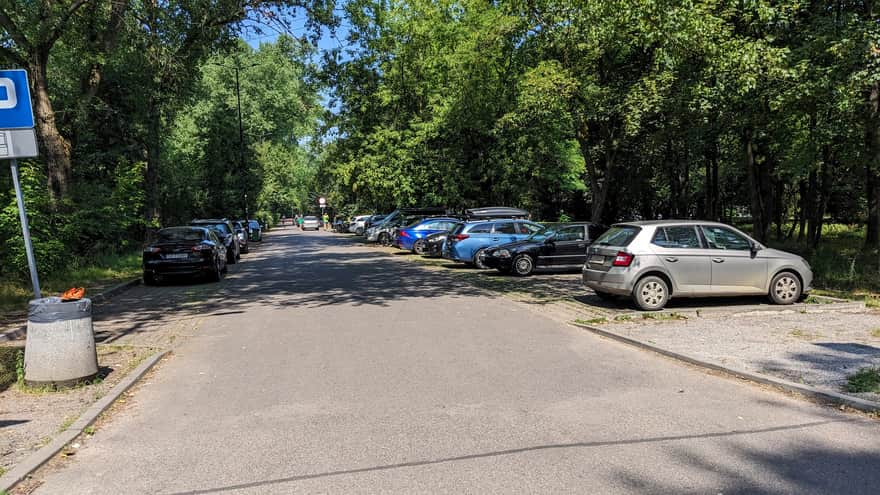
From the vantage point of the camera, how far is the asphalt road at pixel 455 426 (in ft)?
12.6

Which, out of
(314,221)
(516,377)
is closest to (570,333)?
(516,377)

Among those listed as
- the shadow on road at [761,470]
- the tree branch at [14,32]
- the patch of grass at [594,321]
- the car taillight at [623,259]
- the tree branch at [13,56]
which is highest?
the tree branch at [14,32]

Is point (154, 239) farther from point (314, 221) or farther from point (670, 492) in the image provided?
point (314, 221)

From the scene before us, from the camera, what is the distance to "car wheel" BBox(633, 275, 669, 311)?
10102 millimetres

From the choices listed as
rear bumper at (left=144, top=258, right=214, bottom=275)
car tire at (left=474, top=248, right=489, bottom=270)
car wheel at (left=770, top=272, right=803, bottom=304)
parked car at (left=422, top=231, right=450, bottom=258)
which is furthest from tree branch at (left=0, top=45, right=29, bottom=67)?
car wheel at (left=770, top=272, right=803, bottom=304)

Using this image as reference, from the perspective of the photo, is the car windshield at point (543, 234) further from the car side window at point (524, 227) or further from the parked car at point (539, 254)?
the car side window at point (524, 227)

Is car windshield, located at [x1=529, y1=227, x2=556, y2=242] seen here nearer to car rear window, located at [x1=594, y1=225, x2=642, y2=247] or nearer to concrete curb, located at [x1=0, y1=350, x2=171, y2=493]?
car rear window, located at [x1=594, y1=225, x2=642, y2=247]

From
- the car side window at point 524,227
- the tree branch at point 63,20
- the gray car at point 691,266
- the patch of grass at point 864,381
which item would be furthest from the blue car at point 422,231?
the patch of grass at point 864,381

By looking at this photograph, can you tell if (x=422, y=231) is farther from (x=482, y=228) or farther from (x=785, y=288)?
(x=785, y=288)

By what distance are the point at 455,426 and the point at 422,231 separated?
2078 centimetres

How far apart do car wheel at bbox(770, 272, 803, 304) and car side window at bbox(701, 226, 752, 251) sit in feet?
2.65

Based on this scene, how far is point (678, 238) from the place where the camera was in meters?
10.3

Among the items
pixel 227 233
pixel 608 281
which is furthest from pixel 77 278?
pixel 608 281

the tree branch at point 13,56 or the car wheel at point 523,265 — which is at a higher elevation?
the tree branch at point 13,56
